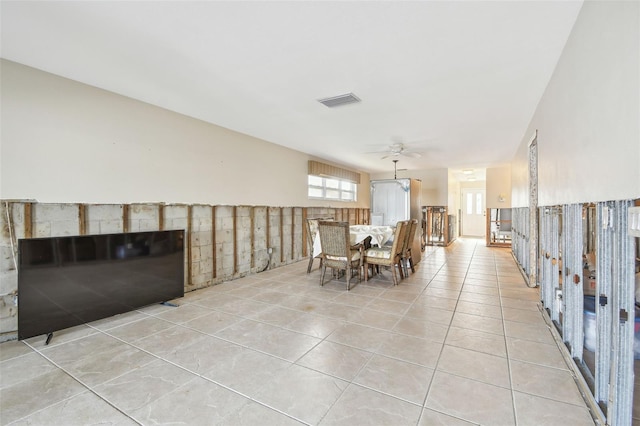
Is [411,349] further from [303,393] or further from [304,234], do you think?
[304,234]

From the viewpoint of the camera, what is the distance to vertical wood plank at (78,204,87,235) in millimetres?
3008

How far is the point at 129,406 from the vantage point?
170 cm

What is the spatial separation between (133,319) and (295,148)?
168 inches

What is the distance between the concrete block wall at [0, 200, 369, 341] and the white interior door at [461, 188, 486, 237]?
26.8ft

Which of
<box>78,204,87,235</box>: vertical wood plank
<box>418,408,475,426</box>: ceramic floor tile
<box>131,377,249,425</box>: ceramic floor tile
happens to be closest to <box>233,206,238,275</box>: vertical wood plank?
<box>78,204,87,235</box>: vertical wood plank

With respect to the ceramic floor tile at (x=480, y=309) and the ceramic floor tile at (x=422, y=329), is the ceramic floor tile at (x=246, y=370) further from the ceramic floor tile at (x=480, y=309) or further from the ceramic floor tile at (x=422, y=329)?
the ceramic floor tile at (x=480, y=309)

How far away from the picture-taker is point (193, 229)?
13.6ft

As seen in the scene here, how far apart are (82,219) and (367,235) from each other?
12.4 feet

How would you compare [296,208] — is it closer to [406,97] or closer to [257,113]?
[257,113]

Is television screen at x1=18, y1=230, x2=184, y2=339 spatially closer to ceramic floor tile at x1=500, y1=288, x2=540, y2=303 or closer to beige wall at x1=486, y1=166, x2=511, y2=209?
ceramic floor tile at x1=500, y1=288, x2=540, y2=303

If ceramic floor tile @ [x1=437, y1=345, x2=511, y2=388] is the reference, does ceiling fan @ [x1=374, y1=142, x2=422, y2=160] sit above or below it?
above

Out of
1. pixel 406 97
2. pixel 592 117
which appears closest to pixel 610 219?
pixel 592 117

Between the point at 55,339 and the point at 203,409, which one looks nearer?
the point at 203,409

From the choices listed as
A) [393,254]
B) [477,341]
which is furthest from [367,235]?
[477,341]
